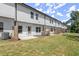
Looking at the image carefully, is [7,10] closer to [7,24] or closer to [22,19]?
[7,24]

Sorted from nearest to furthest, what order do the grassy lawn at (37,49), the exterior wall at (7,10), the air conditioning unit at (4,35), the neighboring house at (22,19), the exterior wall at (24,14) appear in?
the grassy lawn at (37,49) → the air conditioning unit at (4,35) → the exterior wall at (7,10) → the neighboring house at (22,19) → the exterior wall at (24,14)

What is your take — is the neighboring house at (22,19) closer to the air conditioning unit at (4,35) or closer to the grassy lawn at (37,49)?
the air conditioning unit at (4,35)

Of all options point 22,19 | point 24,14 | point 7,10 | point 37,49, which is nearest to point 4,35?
point 7,10

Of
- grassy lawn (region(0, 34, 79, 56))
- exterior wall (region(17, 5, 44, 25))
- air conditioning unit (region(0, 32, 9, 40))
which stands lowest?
grassy lawn (region(0, 34, 79, 56))

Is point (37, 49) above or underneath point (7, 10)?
underneath

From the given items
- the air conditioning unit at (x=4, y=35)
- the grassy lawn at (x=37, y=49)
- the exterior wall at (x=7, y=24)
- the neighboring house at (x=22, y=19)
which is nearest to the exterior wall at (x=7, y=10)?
the neighboring house at (x=22, y=19)

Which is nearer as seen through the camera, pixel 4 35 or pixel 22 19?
pixel 4 35

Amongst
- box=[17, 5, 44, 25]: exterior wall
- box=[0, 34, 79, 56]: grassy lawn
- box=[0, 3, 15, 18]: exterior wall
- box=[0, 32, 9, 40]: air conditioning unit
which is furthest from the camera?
box=[17, 5, 44, 25]: exterior wall

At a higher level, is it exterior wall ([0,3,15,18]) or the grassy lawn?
exterior wall ([0,3,15,18])

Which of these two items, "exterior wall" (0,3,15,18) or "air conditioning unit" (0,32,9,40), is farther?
"exterior wall" (0,3,15,18)

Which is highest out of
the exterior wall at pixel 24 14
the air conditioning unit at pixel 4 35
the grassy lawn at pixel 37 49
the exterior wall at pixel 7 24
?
the exterior wall at pixel 24 14

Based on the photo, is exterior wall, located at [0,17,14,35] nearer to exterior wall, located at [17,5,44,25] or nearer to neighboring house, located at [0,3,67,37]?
neighboring house, located at [0,3,67,37]

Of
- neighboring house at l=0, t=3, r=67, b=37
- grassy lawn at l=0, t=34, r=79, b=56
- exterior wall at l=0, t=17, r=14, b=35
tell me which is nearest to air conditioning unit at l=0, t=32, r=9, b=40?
neighboring house at l=0, t=3, r=67, b=37

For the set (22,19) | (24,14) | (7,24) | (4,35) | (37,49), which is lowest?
(37,49)
